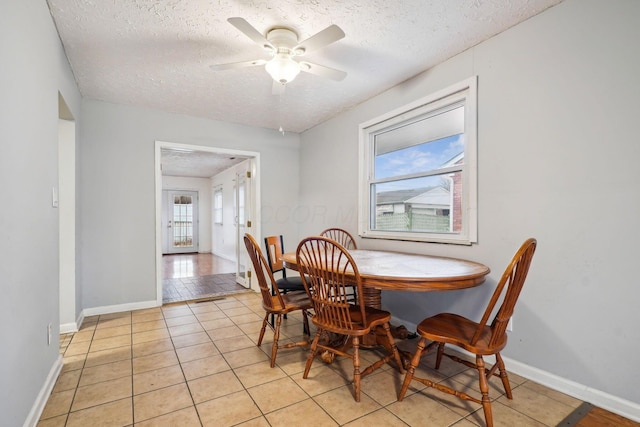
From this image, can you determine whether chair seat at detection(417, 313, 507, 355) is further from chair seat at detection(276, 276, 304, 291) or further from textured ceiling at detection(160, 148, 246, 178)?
textured ceiling at detection(160, 148, 246, 178)

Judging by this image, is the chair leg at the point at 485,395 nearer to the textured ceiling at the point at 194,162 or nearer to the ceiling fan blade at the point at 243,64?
the ceiling fan blade at the point at 243,64

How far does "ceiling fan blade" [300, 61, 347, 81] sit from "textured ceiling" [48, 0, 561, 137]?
0.71ft

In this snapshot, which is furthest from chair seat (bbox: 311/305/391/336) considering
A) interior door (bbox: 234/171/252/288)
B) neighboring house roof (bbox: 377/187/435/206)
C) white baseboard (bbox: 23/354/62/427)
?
interior door (bbox: 234/171/252/288)

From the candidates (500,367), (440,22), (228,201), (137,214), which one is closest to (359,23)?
(440,22)

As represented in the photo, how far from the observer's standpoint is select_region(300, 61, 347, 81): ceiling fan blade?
220cm

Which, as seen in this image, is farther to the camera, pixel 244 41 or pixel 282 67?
pixel 244 41

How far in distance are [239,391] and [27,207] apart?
4.90 feet

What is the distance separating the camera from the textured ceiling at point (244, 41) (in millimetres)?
1911

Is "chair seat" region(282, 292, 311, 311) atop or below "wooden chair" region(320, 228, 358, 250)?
below

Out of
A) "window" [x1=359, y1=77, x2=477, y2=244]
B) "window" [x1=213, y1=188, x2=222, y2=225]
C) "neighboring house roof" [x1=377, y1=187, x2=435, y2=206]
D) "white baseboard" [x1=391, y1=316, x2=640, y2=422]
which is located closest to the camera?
"white baseboard" [x1=391, y1=316, x2=640, y2=422]

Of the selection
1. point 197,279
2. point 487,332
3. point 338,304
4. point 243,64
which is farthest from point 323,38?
point 197,279

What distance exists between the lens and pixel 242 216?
4930 mm

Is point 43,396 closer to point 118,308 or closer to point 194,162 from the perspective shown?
point 118,308

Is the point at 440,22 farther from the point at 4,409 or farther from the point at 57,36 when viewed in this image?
the point at 4,409
